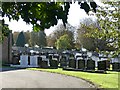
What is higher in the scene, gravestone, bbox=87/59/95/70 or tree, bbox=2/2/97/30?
tree, bbox=2/2/97/30

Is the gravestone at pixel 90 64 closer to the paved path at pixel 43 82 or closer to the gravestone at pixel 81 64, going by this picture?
the gravestone at pixel 81 64

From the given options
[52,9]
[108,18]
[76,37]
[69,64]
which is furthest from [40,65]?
[76,37]

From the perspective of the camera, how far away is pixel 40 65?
3109 centimetres

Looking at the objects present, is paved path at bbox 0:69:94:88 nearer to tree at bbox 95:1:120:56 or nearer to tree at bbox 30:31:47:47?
tree at bbox 95:1:120:56

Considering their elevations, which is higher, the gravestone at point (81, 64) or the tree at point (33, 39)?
the tree at point (33, 39)

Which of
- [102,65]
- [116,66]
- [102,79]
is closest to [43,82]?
[102,79]

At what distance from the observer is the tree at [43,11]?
→ 4.32 metres

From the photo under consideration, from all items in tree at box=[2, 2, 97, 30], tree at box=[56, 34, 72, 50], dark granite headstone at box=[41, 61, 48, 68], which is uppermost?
tree at box=[2, 2, 97, 30]

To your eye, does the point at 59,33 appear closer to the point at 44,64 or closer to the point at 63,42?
the point at 63,42

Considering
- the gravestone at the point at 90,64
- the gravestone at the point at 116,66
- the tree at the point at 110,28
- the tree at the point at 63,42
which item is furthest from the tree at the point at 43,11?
the tree at the point at 63,42

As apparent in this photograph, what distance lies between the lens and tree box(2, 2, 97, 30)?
4.32 meters

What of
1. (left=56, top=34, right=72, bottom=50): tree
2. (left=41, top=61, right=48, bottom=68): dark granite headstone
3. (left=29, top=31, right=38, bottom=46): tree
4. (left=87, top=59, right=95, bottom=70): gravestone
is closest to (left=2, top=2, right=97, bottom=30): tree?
(left=87, top=59, right=95, bottom=70): gravestone

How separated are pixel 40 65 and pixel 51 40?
4832 centimetres

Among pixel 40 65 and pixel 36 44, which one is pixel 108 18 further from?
pixel 36 44
